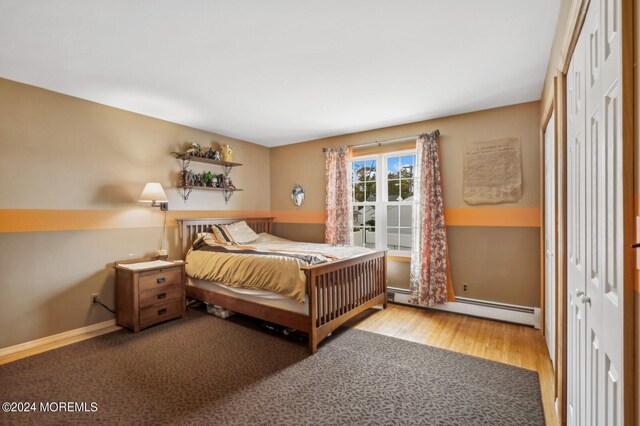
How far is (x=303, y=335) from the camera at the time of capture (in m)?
3.05

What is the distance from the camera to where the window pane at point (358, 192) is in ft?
14.8

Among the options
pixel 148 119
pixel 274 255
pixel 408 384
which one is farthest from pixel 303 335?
pixel 148 119

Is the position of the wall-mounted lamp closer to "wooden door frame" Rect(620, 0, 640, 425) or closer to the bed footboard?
the bed footboard

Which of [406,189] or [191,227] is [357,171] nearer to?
[406,189]

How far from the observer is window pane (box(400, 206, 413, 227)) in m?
4.13

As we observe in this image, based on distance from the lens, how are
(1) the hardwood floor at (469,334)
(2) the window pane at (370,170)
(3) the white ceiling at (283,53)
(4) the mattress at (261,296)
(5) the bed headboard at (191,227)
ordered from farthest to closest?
(2) the window pane at (370,170), (5) the bed headboard at (191,227), (4) the mattress at (261,296), (1) the hardwood floor at (469,334), (3) the white ceiling at (283,53)

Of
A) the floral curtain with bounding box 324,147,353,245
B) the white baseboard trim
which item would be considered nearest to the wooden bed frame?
the floral curtain with bounding box 324,147,353,245

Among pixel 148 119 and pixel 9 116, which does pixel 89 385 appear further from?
pixel 148 119

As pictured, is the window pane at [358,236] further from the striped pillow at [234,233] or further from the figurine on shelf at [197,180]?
the figurine on shelf at [197,180]

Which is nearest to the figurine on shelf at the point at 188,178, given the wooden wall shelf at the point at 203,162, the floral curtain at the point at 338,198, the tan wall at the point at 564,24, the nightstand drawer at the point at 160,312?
the wooden wall shelf at the point at 203,162

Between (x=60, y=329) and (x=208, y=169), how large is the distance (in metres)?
2.44

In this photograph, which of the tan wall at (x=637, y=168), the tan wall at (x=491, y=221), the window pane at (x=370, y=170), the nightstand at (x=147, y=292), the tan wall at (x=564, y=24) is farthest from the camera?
the window pane at (x=370, y=170)

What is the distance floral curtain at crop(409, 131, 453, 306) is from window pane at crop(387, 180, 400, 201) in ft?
1.20

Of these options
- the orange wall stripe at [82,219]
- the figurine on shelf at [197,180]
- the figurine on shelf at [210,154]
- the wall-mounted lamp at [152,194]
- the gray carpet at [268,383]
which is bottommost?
the gray carpet at [268,383]
